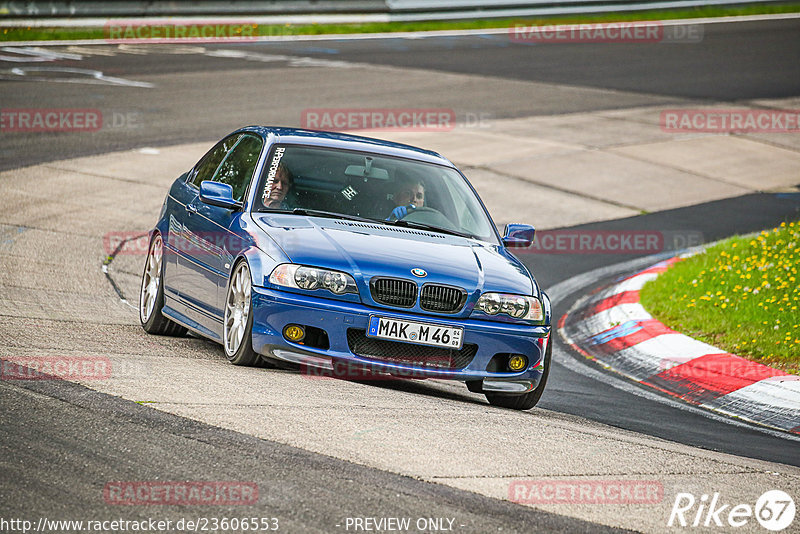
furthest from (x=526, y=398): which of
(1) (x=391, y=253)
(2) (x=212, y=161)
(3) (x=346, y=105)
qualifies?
(3) (x=346, y=105)

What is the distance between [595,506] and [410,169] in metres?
3.90

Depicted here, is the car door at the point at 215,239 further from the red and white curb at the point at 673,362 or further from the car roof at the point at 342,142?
the red and white curb at the point at 673,362

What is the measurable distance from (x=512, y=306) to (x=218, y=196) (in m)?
2.07

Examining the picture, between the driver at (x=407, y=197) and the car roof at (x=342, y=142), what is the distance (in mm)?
313

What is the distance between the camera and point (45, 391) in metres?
5.85

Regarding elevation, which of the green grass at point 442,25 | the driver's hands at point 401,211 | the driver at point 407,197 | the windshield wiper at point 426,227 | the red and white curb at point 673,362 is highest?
the driver at point 407,197

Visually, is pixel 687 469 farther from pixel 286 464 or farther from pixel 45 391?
pixel 45 391

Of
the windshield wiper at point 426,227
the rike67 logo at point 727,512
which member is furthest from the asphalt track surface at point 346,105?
the windshield wiper at point 426,227

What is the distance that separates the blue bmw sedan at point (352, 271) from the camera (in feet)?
22.9

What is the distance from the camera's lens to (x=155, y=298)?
8.81m

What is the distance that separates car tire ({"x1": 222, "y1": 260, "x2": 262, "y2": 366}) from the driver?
1.19 metres

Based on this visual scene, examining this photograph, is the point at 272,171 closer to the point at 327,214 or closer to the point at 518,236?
the point at 327,214

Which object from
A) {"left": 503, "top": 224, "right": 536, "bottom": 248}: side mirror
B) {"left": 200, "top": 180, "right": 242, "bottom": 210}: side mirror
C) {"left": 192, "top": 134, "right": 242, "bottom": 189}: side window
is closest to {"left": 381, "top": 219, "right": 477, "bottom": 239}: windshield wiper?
{"left": 503, "top": 224, "right": 536, "bottom": 248}: side mirror

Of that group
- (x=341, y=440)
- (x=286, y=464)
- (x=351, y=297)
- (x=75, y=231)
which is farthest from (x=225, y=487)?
(x=75, y=231)
